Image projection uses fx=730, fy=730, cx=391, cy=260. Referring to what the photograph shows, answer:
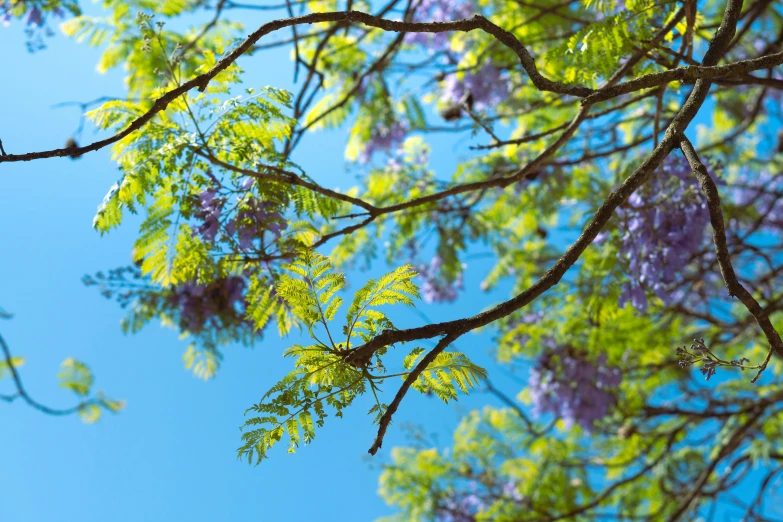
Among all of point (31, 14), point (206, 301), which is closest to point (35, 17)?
point (31, 14)

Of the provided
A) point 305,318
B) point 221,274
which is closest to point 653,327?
point 221,274

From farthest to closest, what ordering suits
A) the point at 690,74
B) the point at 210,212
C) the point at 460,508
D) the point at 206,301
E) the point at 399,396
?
the point at 460,508
the point at 206,301
the point at 210,212
the point at 690,74
the point at 399,396

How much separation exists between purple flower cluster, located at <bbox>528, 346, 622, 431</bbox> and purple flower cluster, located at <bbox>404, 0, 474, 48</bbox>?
207 cm

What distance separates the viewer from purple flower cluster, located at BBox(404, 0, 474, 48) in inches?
177

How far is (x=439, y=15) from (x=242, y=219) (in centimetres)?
339

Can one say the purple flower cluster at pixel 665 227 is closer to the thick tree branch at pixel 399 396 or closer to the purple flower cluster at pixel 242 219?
the purple flower cluster at pixel 242 219

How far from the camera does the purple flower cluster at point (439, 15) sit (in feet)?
14.8

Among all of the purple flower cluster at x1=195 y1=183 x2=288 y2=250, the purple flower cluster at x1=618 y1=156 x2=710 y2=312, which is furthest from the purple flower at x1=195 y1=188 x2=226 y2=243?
the purple flower cluster at x1=618 y1=156 x2=710 y2=312

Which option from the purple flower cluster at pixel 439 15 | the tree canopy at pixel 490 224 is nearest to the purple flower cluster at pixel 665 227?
the tree canopy at pixel 490 224

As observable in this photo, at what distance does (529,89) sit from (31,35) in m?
2.80

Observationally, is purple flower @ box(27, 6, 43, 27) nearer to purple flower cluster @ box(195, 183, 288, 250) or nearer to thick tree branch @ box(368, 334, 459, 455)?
purple flower cluster @ box(195, 183, 288, 250)

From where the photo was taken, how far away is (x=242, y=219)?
1.77 m

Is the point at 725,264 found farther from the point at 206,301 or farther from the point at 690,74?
the point at 206,301

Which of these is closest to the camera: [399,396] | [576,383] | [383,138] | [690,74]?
[399,396]
